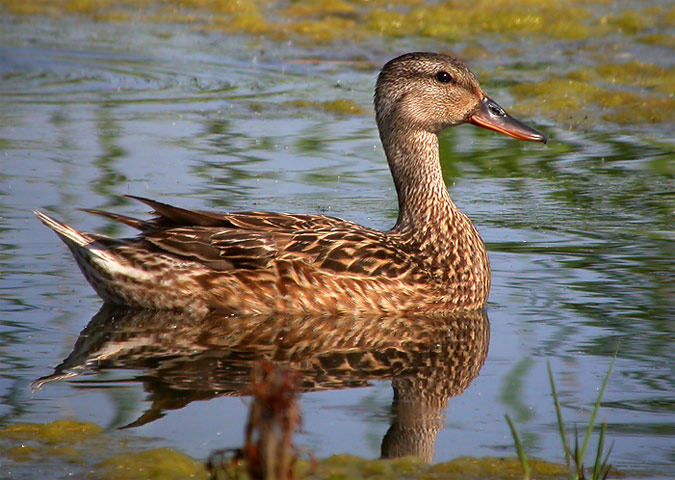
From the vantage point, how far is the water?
5.65 metres

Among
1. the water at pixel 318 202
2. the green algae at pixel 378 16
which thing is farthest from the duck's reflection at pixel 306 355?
the green algae at pixel 378 16

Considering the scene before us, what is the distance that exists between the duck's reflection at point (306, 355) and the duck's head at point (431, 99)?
144 cm

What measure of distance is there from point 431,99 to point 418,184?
551mm

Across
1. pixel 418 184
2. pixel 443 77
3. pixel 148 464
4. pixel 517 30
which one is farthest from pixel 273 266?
pixel 517 30

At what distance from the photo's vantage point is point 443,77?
27.9 ft

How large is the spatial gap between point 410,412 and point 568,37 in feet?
37.6

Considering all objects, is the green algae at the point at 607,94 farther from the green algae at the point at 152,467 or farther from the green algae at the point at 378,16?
the green algae at the point at 152,467

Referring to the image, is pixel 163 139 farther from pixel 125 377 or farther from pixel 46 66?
pixel 125 377

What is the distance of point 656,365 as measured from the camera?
252 inches

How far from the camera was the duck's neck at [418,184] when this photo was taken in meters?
8.21

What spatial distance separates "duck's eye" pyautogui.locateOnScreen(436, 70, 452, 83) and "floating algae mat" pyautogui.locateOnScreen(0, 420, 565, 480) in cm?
380

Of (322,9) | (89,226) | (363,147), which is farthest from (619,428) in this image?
(322,9)

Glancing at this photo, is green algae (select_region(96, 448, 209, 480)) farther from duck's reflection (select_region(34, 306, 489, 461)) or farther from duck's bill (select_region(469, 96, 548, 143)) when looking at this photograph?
duck's bill (select_region(469, 96, 548, 143))

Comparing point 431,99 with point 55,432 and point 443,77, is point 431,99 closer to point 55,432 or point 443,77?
point 443,77
